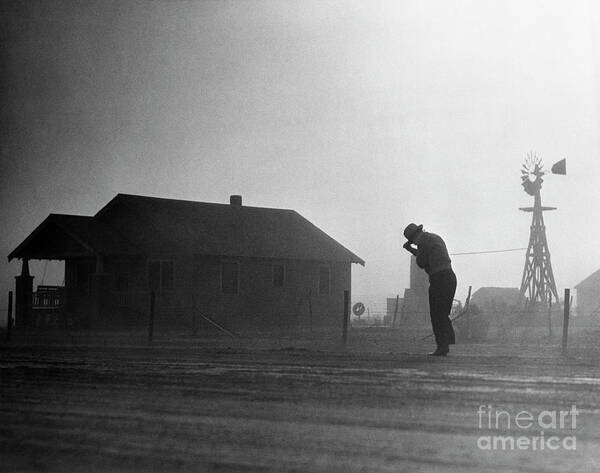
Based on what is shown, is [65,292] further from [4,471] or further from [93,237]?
[4,471]

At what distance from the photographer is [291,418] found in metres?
5.87

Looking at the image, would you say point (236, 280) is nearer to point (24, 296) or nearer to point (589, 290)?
point (24, 296)

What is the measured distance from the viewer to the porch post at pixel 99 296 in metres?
37.8

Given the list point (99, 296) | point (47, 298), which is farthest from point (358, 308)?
point (99, 296)

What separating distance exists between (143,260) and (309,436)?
Result: 116ft

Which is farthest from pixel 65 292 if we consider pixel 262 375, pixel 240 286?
pixel 262 375

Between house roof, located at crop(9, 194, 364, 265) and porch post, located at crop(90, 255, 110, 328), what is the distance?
2.75 feet

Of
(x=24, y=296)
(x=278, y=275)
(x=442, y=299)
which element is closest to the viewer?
(x=442, y=299)

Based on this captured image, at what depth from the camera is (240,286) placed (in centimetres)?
4156

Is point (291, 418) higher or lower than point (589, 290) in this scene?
lower

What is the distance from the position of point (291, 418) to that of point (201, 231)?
119 feet

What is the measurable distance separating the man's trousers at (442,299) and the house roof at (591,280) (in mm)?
84950

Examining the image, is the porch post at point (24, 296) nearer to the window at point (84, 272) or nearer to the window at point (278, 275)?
the window at point (84, 272)

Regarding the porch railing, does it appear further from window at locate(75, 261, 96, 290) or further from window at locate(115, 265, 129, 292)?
window at locate(115, 265, 129, 292)
